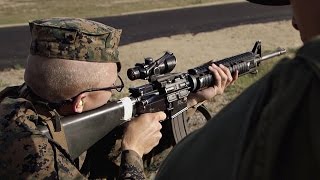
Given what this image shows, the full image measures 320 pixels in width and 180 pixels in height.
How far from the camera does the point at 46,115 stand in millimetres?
2797

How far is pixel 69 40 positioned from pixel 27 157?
0.65 m

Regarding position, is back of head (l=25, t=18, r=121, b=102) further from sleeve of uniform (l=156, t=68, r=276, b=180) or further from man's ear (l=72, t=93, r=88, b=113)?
sleeve of uniform (l=156, t=68, r=276, b=180)

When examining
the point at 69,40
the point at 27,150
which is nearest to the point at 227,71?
the point at 69,40

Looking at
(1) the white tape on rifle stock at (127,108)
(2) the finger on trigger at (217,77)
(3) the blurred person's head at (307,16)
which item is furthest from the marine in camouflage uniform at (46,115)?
(3) the blurred person's head at (307,16)

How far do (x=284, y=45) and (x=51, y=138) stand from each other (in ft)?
40.3

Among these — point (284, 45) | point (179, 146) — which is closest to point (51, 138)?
point (179, 146)

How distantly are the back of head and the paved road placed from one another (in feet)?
34.4

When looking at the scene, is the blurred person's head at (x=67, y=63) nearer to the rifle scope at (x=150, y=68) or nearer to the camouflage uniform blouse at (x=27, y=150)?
the camouflage uniform blouse at (x=27, y=150)

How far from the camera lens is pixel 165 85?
363 cm

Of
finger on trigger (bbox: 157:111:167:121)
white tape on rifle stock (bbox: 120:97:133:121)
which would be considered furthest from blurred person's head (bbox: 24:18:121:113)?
finger on trigger (bbox: 157:111:167:121)

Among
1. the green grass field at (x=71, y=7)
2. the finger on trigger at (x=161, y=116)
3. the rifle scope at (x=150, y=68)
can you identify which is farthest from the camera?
the green grass field at (x=71, y=7)

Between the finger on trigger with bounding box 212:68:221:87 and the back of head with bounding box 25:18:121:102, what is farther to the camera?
the finger on trigger with bounding box 212:68:221:87

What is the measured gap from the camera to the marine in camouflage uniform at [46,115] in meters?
2.57

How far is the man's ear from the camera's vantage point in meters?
2.93
